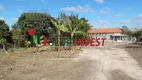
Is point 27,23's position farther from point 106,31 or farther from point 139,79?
point 106,31

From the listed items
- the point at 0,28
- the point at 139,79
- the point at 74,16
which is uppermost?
the point at 74,16

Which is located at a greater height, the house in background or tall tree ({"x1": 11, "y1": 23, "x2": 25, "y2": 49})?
the house in background

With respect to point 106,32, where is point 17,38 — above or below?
below

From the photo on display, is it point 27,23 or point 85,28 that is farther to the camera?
point 85,28

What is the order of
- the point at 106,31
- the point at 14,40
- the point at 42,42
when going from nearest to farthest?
the point at 42,42 → the point at 14,40 → the point at 106,31

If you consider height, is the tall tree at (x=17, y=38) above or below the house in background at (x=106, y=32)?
below

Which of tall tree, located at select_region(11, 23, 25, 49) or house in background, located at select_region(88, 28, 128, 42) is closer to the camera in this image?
tall tree, located at select_region(11, 23, 25, 49)

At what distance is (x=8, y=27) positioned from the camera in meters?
37.1

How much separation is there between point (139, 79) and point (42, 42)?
2291 centimetres

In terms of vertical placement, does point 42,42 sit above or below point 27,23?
below

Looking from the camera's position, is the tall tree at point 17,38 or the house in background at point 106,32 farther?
the house in background at point 106,32

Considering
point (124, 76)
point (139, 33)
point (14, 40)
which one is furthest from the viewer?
point (139, 33)

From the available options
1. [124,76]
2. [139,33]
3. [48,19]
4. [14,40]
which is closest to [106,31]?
[139,33]

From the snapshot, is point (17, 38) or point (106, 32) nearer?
point (17, 38)
